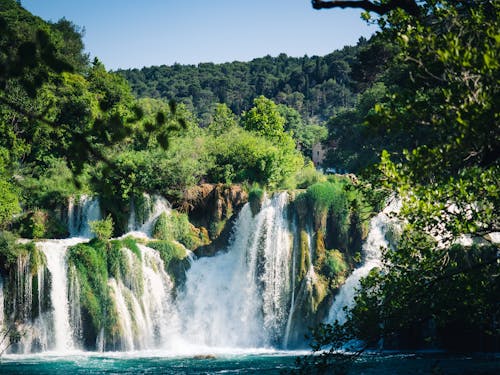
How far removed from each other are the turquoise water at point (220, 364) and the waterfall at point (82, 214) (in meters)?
8.66

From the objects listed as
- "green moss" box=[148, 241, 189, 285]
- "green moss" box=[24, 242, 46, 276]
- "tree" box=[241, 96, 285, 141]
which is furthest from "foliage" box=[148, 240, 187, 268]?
"tree" box=[241, 96, 285, 141]

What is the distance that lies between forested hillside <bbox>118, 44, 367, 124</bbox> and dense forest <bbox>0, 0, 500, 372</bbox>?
34.3 m

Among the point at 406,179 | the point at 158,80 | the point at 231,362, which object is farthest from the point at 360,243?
the point at 158,80

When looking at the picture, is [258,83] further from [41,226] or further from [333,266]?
[333,266]

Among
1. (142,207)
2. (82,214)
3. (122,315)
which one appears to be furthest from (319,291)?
(82,214)

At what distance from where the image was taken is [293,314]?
2459cm

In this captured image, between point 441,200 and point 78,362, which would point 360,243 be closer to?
point 78,362

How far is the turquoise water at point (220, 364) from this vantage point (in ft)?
58.2

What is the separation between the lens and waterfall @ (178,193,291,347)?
25.3 m

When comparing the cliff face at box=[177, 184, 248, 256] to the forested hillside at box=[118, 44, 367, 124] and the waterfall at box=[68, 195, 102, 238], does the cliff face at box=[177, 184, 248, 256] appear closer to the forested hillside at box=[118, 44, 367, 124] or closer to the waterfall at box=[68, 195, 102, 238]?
the waterfall at box=[68, 195, 102, 238]

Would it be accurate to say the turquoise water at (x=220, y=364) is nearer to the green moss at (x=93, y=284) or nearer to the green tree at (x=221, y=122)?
the green moss at (x=93, y=284)

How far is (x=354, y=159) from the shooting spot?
40.4 metres

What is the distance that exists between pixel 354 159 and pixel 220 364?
75.1 feet

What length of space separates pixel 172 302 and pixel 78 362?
6276 millimetres
